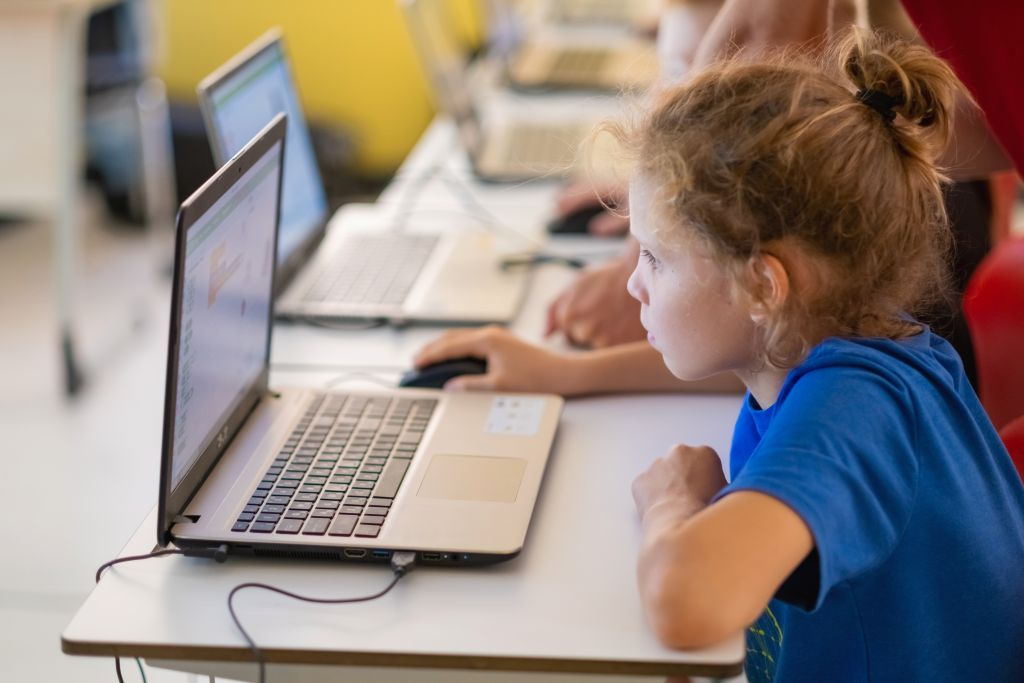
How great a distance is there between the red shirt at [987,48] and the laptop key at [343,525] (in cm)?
90

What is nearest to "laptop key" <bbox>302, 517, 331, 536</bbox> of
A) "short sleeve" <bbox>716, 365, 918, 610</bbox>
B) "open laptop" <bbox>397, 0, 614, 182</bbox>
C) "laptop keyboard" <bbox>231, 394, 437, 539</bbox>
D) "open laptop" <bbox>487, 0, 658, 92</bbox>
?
"laptop keyboard" <bbox>231, 394, 437, 539</bbox>

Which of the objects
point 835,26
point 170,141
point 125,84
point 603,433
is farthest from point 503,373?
point 170,141

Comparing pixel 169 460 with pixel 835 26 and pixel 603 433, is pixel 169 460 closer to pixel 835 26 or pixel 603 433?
pixel 603 433

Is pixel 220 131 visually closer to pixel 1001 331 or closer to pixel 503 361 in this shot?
pixel 503 361

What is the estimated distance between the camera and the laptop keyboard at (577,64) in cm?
308

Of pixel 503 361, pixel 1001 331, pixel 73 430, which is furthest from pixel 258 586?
pixel 73 430

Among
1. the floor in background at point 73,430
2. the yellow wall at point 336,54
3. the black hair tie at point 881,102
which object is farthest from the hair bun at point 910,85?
the yellow wall at point 336,54

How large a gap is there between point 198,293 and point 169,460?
14 cm

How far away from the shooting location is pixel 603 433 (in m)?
1.33

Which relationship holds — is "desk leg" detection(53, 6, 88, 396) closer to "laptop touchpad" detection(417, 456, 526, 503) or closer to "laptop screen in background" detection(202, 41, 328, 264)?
"laptop screen in background" detection(202, 41, 328, 264)

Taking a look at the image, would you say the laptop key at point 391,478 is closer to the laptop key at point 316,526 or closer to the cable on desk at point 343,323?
the laptop key at point 316,526

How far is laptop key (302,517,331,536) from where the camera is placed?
1069 millimetres

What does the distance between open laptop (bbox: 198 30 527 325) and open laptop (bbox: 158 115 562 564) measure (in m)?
0.31

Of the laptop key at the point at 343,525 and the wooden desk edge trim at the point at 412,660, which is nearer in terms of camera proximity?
the wooden desk edge trim at the point at 412,660
